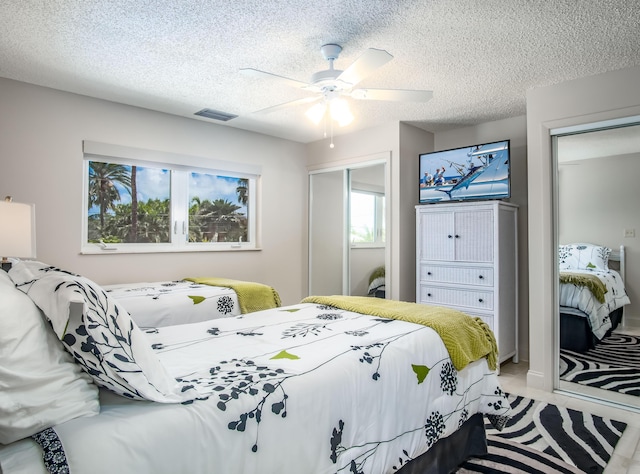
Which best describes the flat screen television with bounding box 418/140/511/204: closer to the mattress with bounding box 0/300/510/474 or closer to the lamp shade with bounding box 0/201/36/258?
the mattress with bounding box 0/300/510/474

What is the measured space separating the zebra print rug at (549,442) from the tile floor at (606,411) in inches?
1.6

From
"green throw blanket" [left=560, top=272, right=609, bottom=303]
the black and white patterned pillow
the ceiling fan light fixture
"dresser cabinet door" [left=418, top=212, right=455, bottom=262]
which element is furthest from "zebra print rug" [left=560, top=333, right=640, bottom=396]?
the black and white patterned pillow

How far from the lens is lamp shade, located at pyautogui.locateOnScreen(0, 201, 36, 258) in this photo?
91.3 inches

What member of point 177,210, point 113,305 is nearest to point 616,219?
point 113,305

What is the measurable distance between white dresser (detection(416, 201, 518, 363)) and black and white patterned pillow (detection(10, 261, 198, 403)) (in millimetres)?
2992

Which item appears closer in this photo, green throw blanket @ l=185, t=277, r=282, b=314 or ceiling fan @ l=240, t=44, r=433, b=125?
ceiling fan @ l=240, t=44, r=433, b=125

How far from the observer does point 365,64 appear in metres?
2.14

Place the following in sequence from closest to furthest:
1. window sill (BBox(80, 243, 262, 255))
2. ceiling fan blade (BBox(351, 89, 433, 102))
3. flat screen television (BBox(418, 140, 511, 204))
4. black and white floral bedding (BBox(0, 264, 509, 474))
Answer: black and white floral bedding (BBox(0, 264, 509, 474)), ceiling fan blade (BBox(351, 89, 433, 102)), window sill (BBox(80, 243, 262, 255)), flat screen television (BBox(418, 140, 511, 204))

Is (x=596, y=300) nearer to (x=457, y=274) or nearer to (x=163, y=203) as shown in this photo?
(x=457, y=274)

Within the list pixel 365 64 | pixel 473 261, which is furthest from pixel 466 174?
pixel 365 64

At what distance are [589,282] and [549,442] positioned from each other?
1.38 meters

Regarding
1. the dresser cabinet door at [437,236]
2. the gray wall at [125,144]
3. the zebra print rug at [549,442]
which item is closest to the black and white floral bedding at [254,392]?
the zebra print rug at [549,442]

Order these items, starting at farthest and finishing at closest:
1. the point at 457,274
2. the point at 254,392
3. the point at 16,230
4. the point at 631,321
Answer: the point at 457,274, the point at 631,321, the point at 16,230, the point at 254,392

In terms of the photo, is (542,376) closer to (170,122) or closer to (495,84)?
(495,84)
